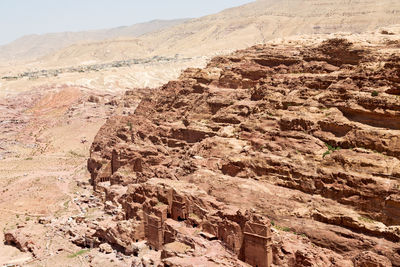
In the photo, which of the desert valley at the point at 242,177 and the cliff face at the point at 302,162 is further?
the desert valley at the point at 242,177

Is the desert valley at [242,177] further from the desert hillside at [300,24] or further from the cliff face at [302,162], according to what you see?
the desert hillside at [300,24]

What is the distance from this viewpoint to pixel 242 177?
1115 inches

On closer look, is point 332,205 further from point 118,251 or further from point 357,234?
point 118,251

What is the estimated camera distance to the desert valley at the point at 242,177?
22828mm

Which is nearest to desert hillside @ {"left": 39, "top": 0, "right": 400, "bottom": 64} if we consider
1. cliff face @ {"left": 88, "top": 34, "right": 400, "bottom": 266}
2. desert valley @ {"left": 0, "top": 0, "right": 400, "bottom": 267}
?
desert valley @ {"left": 0, "top": 0, "right": 400, "bottom": 267}

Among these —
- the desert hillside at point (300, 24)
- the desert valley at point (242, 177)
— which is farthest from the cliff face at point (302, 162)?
the desert hillside at point (300, 24)

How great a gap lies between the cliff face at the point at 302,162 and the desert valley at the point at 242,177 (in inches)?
3.0

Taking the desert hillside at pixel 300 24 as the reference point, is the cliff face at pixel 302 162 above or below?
below

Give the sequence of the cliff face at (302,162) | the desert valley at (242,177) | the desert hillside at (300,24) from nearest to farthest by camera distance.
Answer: the cliff face at (302,162) < the desert valley at (242,177) < the desert hillside at (300,24)

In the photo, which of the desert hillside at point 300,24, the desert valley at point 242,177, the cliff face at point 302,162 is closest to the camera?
the cliff face at point 302,162

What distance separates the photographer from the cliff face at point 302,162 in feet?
73.3

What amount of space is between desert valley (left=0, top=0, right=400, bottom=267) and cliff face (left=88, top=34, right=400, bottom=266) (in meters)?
0.08

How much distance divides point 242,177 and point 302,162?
3.93 m

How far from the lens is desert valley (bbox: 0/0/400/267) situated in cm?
2283
